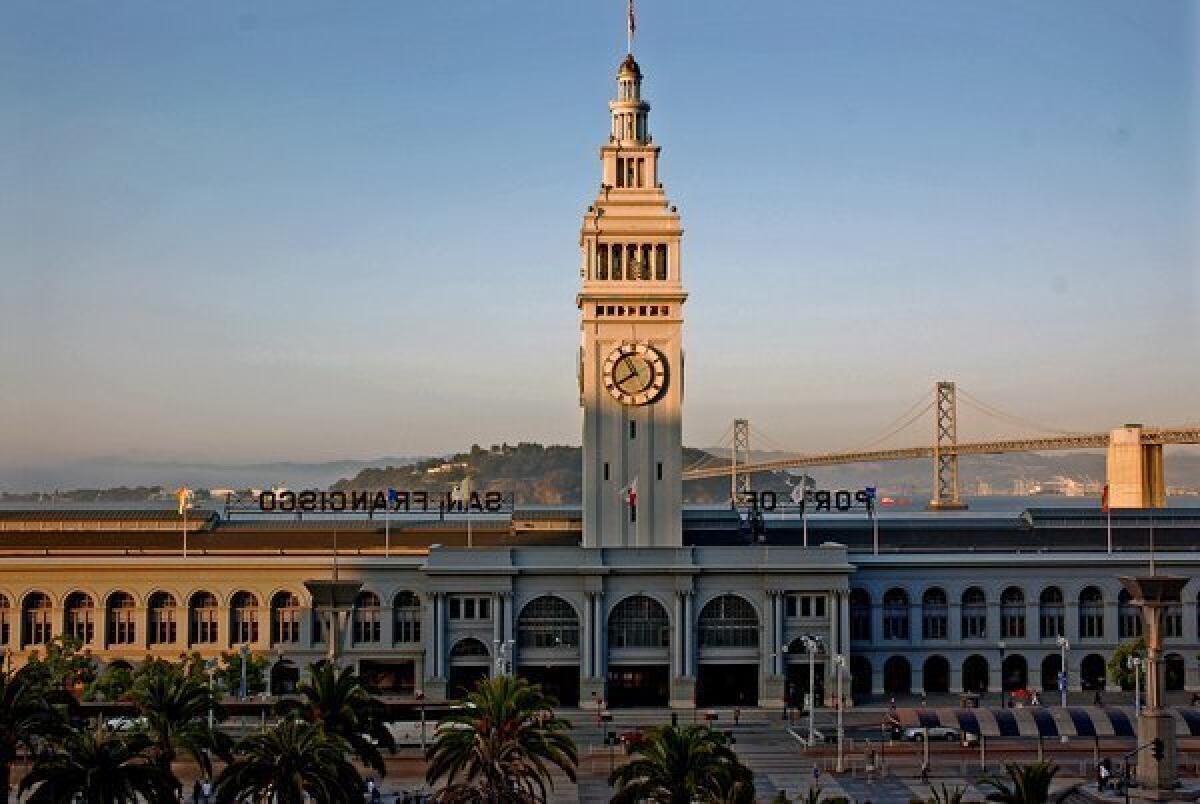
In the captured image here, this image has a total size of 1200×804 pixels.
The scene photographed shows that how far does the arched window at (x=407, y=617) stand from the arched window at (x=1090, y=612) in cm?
4638

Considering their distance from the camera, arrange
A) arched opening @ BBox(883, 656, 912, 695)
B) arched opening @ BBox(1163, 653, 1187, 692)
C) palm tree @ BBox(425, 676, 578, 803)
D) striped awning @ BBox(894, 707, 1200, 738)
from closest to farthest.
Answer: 1. palm tree @ BBox(425, 676, 578, 803)
2. striped awning @ BBox(894, 707, 1200, 738)
3. arched opening @ BBox(883, 656, 912, 695)
4. arched opening @ BBox(1163, 653, 1187, 692)

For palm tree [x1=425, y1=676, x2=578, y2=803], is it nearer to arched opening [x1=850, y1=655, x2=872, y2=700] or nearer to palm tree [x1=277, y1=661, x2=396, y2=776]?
palm tree [x1=277, y1=661, x2=396, y2=776]

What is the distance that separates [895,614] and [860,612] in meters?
2.52

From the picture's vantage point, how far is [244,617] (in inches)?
4510

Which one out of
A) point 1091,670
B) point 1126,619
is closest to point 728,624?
point 1091,670

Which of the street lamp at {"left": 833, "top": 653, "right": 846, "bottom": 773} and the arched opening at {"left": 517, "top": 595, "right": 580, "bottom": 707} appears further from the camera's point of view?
the arched opening at {"left": 517, "top": 595, "right": 580, "bottom": 707}

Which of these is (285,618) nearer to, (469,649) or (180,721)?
(469,649)

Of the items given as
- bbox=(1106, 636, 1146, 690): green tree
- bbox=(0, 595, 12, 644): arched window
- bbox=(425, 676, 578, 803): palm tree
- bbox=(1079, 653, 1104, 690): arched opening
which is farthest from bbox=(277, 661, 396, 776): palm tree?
bbox=(1079, 653, 1104, 690): arched opening

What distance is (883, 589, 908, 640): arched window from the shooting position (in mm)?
115381

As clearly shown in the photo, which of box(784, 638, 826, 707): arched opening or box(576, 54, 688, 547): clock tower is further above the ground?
box(576, 54, 688, 547): clock tower

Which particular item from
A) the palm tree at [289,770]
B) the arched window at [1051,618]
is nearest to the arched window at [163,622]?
the palm tree at [289,770]

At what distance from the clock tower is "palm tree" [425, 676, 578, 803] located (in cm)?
4158

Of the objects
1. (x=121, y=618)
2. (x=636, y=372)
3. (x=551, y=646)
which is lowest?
(x=551, y=646)

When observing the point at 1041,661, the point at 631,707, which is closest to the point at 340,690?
the point at 631,707
